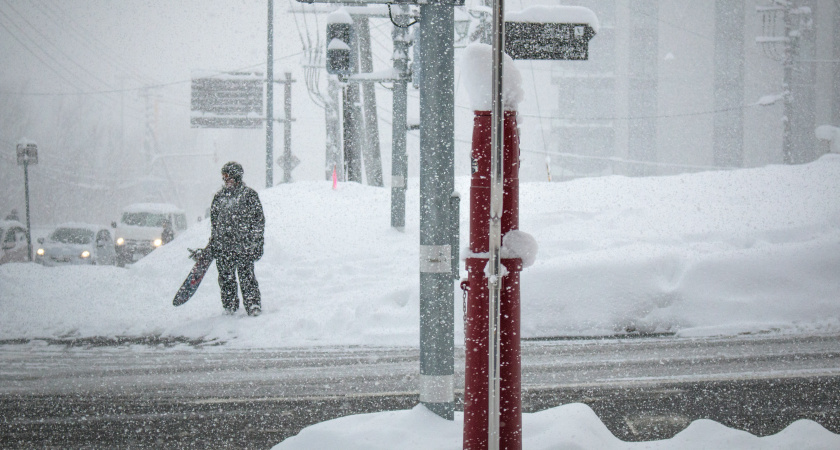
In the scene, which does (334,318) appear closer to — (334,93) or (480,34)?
(480,34)

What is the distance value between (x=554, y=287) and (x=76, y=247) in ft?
56.1

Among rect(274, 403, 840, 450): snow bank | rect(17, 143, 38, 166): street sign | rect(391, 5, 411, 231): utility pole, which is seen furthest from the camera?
rect(17, 143, 38, 166): street sign

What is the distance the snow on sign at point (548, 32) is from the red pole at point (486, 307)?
1.43 meters

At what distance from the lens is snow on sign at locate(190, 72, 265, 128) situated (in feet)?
110

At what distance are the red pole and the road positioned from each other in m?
1.71

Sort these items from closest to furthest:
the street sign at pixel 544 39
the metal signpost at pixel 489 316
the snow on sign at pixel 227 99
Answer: the metal signpost at pixel 489 316 < the street sign at pixel 544 39 < the snow on sign at pixel 227 99

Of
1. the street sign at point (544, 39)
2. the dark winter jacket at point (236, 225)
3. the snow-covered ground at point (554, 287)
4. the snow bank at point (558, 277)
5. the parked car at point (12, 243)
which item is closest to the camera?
the street sign at point (544, 39)

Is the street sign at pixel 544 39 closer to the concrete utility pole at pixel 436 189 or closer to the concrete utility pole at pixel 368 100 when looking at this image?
the concrete utility pole at pixel 436 189

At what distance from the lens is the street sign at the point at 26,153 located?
69.1 feet

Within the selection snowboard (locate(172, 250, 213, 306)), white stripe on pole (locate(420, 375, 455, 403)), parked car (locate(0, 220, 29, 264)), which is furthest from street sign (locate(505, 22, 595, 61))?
parked car (locate(0, 220, 29, 264))

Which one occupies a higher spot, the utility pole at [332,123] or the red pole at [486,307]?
the utility pole at [332,123]

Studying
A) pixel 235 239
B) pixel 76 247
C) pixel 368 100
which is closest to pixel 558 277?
pixel 235 239

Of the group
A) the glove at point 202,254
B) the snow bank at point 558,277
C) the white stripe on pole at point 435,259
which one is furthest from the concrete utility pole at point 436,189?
the glove at point 202,254

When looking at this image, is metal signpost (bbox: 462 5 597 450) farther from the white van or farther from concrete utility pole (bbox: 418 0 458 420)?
the white van
